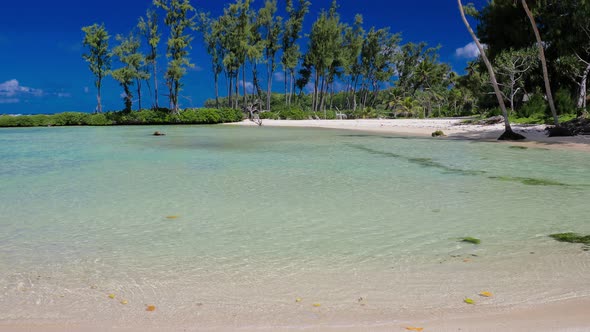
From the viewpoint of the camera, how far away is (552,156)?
1409 cm

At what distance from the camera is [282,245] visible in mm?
4926

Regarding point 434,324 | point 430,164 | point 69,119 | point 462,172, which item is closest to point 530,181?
point 462,172

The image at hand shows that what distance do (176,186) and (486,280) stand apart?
684cm

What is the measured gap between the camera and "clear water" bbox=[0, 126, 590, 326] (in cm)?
328

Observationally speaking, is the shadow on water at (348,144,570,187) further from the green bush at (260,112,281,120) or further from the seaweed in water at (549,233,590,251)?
the green bush at (260,112,281,120)

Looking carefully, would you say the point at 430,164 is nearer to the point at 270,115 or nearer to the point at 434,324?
the point at 434,324

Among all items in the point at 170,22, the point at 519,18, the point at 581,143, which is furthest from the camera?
the point at 170,22

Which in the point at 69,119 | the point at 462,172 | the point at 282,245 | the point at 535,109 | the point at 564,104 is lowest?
the point at 282,245

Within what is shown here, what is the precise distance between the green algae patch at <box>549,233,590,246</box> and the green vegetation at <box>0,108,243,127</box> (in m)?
46.3

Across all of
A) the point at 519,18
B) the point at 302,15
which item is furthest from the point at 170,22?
the point at 519,18

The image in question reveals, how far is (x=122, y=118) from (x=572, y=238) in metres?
50.8

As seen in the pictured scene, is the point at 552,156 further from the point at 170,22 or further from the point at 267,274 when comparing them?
the point at 170,22

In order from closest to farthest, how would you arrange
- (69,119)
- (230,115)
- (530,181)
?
(530,181) → (69,119) → (230,115)

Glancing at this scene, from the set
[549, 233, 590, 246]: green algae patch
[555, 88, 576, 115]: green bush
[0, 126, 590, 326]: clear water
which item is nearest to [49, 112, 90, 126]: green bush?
[0, 126, 590, 326]: clear water
